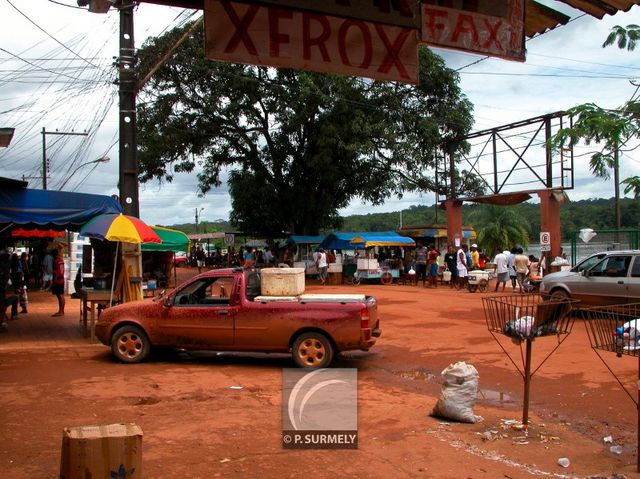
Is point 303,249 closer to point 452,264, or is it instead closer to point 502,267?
point 452,264

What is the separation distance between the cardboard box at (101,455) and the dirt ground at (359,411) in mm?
1179

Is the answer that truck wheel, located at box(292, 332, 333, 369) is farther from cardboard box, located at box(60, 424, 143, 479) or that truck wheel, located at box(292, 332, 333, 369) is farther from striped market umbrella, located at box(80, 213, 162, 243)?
cardboard box, located at box(60, 424, 143, 479)

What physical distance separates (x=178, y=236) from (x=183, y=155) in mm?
9930

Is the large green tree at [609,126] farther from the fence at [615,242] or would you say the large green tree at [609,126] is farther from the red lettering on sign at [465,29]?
the fence at [615,242]

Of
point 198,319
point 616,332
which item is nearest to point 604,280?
point 198,319

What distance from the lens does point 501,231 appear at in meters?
38.4

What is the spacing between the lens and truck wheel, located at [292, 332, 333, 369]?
8961 millimetres

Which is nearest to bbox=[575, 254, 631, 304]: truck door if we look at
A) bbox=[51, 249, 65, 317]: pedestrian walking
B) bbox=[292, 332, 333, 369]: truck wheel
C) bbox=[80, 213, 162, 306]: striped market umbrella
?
bbox=[292, 332, 333, 369]: truck wheel

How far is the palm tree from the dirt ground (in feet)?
89.7

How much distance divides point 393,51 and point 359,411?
4168 mm

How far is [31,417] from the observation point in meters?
6.36

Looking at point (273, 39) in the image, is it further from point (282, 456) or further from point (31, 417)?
point (31, 417)

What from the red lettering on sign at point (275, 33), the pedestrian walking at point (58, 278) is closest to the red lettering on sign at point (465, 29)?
the red lettering on sign at point (275, 33)

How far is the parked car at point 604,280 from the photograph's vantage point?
13.2 metres
